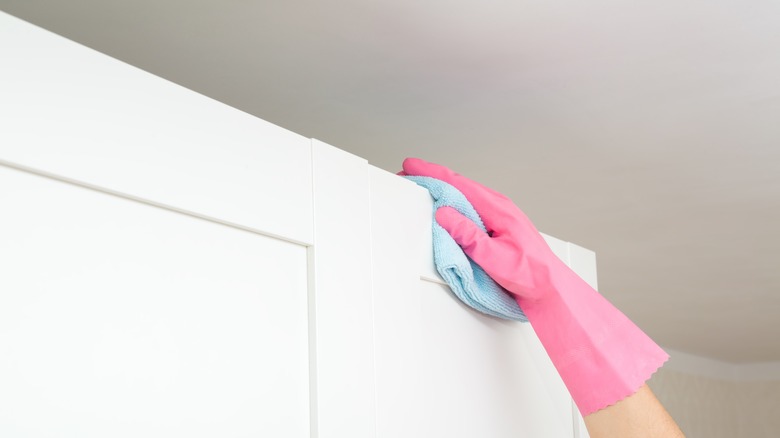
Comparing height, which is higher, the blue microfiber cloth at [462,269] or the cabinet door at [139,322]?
the blue microfiber cloth at [462,269]

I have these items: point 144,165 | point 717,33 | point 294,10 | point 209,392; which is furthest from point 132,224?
point 717,33

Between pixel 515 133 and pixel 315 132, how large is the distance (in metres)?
0.35

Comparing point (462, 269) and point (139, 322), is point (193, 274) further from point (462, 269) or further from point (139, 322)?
point (462, 269)

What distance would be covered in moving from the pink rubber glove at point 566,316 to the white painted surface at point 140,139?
283 mm

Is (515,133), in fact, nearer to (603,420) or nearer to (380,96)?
(380,96)

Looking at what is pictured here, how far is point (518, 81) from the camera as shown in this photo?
4.70ft

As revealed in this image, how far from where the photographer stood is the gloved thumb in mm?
→ 1115

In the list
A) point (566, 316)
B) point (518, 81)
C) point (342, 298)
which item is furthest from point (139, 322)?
point (518, 81)

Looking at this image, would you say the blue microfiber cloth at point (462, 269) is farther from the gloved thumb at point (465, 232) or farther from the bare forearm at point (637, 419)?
the bare forearm at point (637, 419)

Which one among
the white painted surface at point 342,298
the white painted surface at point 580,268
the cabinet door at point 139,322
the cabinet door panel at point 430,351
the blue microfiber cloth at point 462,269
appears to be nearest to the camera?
the cabinet door at point 139,322

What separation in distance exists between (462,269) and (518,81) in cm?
44

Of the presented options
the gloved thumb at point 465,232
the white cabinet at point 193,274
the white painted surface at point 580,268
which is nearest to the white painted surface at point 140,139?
the white cabinet at point 193,274

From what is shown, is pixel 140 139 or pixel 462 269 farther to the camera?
pixel 462 269

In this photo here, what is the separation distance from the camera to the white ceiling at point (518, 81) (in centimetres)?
122
